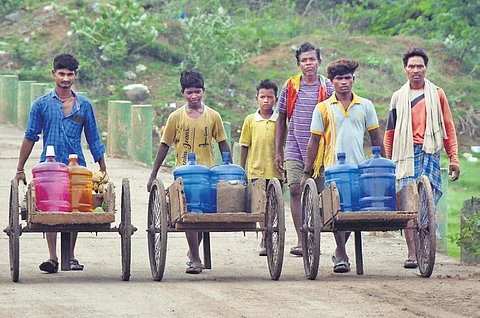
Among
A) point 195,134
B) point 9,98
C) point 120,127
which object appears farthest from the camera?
point 9,98

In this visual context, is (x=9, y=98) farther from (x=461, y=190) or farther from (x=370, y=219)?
(x=370, y=219)

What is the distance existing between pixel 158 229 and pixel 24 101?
47.0 ft

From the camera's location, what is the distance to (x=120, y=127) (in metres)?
21.3

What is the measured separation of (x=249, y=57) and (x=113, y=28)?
3030mm

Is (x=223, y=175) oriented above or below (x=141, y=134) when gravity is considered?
below


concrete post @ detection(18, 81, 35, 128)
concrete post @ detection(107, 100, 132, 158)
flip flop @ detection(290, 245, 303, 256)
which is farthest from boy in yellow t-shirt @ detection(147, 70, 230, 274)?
concrete post @ detection(18, 81, 35, 128)

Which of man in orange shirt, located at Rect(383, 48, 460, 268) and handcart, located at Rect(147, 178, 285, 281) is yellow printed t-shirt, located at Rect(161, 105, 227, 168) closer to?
handcart, located at Rect(147, 178, 285, 281)

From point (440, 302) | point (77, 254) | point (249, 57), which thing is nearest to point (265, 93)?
point (77, 254)

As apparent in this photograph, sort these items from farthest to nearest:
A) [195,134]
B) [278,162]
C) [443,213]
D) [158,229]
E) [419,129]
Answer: [443,213] → [278,162] → [419,129] → [195,134] → [158,229]

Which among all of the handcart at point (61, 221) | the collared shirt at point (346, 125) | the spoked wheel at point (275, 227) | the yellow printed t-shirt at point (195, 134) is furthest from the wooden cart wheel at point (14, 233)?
the collared shirt at point (346, 125)

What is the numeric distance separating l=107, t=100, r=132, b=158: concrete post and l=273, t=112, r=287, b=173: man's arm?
337 inches

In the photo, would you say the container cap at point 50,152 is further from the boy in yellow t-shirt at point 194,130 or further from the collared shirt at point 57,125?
the boy in yellow t-shirt at point 194,130

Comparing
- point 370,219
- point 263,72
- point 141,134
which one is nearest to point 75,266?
point 370,219

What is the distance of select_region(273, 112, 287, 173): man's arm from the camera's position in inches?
504
